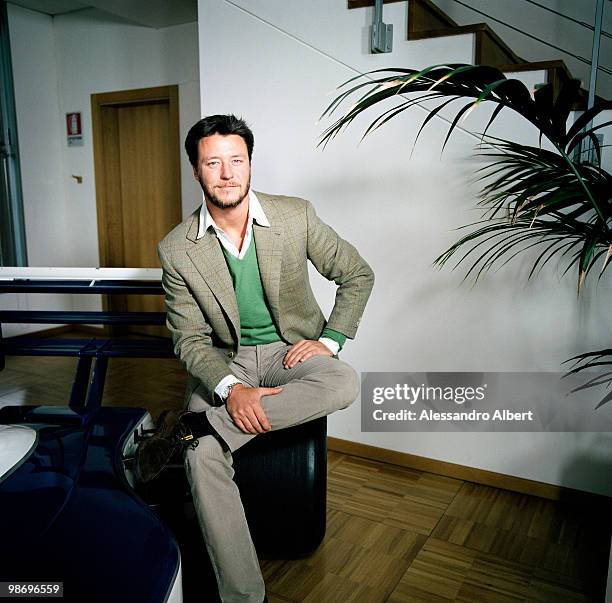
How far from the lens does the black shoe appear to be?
5.14 feet

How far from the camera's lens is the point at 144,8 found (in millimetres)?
3609

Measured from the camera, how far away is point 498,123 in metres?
2.16

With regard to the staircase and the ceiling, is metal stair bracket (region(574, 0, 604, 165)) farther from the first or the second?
the ceiling

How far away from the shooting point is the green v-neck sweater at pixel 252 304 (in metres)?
1.86

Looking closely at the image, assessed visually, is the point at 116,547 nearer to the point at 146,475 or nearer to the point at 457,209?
the point at 146,475

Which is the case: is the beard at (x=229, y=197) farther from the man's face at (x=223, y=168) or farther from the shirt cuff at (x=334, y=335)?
the shirt cuff at (x=334, y=335)

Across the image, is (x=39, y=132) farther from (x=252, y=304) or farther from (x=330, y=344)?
(x=330, y=344)

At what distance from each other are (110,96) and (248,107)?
7.17 feet

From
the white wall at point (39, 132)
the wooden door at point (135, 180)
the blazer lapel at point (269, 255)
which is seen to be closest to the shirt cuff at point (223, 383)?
the blazer lapel at point (269, 255)

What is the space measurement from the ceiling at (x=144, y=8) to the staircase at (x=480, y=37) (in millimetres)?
1678

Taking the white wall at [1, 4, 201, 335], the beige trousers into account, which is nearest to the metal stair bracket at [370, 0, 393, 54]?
the beige trousers

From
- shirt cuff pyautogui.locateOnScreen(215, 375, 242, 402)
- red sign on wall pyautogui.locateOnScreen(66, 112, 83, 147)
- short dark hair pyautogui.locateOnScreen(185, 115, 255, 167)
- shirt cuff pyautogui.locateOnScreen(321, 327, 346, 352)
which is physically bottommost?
shirt cuff pyautogui.locateOnScreen(215, 375, 242, 402)

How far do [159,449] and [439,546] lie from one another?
1.02 metres

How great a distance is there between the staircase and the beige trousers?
49.2 inches
